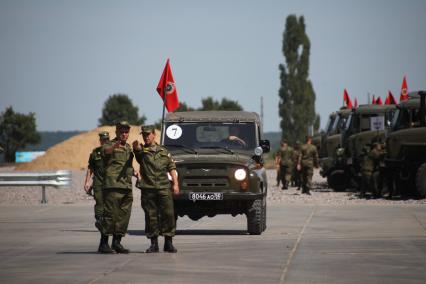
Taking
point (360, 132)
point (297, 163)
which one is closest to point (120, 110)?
point (297, 163)

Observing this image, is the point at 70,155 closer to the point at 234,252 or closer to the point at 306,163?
the point at 306,163

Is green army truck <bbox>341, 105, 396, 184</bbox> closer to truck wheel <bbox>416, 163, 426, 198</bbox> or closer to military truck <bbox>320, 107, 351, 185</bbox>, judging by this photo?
military truck <bbox>320, 107, 351, 185</bbox>

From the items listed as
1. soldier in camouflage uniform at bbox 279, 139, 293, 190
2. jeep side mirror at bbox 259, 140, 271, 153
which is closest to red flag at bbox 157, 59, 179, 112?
jeep side mirror at bbox 259, 140, 271, 153

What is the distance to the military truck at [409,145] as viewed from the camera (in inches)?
1305

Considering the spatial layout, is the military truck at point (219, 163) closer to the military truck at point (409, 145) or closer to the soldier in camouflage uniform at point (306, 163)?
the military truck at point (409, 145)

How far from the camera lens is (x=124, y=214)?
16234 millimetres

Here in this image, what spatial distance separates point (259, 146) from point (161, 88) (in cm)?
828

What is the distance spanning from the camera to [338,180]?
137ft

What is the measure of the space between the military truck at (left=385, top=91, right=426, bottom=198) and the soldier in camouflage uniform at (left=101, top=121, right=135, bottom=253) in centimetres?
1789

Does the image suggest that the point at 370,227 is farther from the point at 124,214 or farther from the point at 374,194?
the point at 374,194

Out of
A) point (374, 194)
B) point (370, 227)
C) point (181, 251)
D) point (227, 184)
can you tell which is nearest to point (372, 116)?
point (374, 194)

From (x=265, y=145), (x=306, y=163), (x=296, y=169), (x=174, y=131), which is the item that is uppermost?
(x=174, y=131)

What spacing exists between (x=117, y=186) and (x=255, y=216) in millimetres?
4297

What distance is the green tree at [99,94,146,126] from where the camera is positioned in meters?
148
